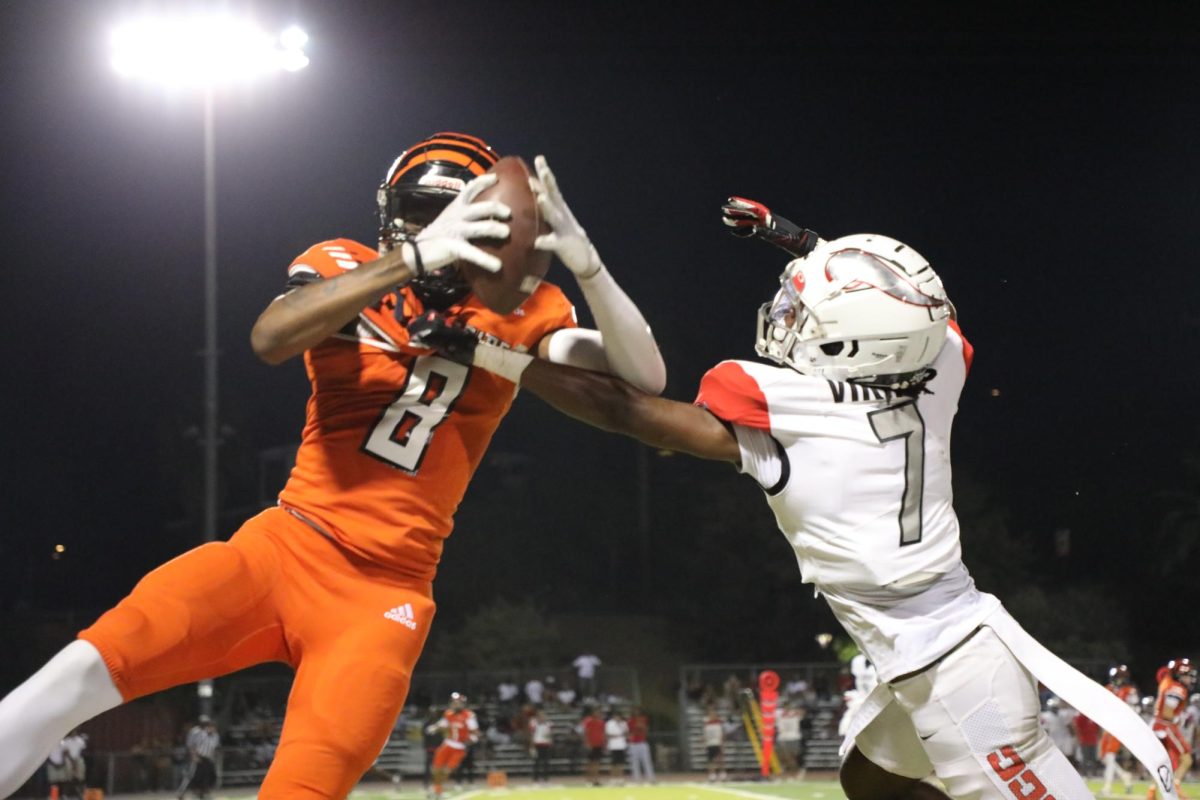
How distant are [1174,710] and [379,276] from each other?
44.0ft

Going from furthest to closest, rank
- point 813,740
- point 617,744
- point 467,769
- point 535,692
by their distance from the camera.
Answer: point 535,692 < point 813,740 < point 467,769 < point 617,744

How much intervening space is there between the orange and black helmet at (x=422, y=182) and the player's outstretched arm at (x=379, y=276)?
32 centimetres

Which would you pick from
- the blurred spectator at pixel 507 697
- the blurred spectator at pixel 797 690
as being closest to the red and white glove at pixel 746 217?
the blurred spectator at pixel 797 690

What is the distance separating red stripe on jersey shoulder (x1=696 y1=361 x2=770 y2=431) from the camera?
12.0 ft

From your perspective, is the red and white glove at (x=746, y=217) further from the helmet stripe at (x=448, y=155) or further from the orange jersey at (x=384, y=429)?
the orange jersey at (x=384, y=429)

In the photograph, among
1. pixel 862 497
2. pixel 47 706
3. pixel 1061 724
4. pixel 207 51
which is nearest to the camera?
pixel 47 706

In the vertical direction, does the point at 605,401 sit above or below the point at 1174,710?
above

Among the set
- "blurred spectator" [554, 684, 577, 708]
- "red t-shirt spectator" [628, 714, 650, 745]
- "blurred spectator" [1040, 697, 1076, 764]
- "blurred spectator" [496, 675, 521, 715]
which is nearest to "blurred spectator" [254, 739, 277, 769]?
"blurred spectator" [496, 675, 521, 715]

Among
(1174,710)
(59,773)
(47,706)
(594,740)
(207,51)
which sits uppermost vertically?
A: (207,51)

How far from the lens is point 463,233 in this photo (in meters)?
3.16

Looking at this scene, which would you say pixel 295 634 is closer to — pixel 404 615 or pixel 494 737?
pixel 404 615

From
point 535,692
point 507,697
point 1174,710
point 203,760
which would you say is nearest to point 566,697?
point 535,692

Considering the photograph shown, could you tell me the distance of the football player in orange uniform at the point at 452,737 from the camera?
17.3 meters

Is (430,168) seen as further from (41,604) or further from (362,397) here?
(41,604)
